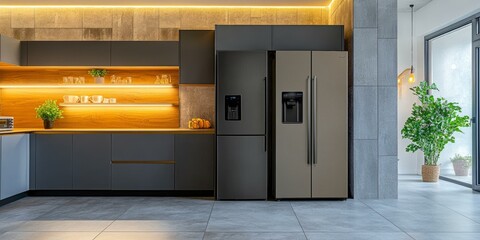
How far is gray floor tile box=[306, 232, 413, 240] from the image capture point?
3.88 m

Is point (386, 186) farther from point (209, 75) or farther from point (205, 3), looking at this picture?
point (205, 3)

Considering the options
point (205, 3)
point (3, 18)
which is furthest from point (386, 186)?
point (3, 18)

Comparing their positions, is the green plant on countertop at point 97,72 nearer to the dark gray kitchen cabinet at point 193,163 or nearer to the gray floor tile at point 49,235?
the dark gray kitchen cabinet at point 193,163

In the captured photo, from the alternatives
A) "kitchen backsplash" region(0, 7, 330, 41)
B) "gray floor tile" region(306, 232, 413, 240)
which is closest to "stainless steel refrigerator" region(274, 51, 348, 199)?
"kitchen backsplash" region(0, 7, 330, 41)

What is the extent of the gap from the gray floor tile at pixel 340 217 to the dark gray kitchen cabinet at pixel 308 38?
6.51ft

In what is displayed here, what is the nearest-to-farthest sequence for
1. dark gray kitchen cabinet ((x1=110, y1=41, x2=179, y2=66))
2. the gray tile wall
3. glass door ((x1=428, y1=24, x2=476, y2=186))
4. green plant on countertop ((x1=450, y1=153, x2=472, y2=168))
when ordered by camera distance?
the gray tile wall, dark gray kitchen cabinet ((x1=110, y1=41, x2=179, y2=66)), glass door ((x1=428, y1=24, x2=476, y2=186)), green plant on countertop ((x1=450, y1=153, x2=472, y2=168))

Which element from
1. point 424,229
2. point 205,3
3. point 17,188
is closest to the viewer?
point 424,229

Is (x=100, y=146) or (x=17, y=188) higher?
(x=100, y=146)

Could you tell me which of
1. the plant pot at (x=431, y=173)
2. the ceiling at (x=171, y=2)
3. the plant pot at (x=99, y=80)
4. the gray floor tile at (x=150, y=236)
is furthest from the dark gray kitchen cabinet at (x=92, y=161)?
the plant pot at (x=431, y=173)

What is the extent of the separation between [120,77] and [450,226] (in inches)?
184

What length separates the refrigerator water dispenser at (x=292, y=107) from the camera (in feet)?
18.7

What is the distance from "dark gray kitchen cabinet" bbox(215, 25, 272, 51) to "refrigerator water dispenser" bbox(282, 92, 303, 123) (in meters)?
0.73

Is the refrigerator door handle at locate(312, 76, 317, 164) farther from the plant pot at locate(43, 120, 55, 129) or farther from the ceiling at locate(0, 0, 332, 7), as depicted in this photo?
the plant pot at locate(43, 120, 55, 129)

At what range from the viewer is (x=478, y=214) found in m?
4.94
